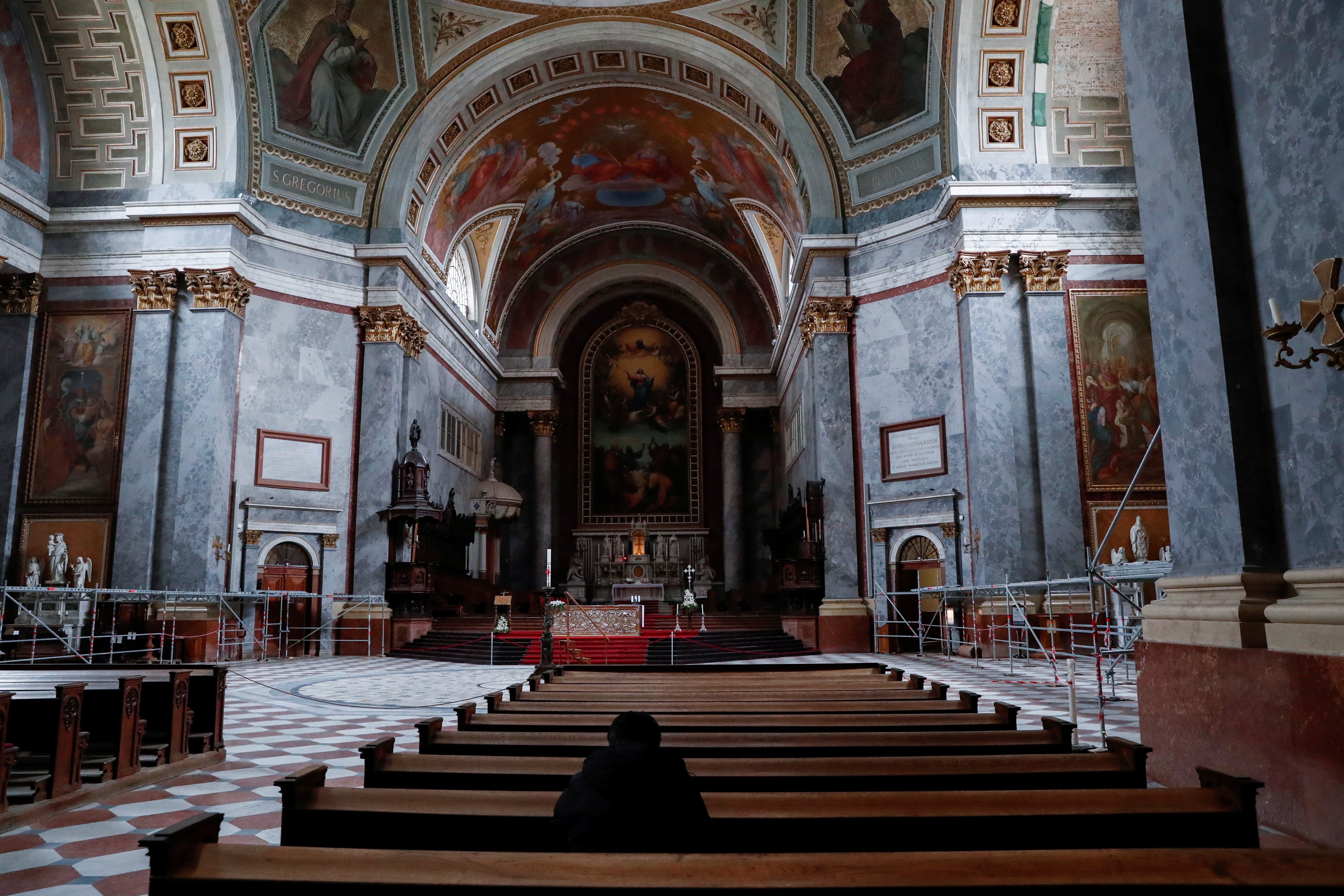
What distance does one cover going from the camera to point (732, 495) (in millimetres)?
31203

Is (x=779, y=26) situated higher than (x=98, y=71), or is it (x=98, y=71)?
(x=779, y=26)

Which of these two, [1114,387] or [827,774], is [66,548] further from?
[1114,387]

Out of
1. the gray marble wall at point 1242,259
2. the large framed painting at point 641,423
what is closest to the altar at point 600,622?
the large framed painting at point 641,423

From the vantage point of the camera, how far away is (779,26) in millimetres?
20391

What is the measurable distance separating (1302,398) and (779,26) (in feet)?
59.5

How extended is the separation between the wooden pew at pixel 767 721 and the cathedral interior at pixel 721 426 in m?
0.05

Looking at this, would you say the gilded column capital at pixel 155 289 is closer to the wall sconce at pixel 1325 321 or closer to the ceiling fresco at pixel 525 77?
the ceiling fresco at pixel 525 77

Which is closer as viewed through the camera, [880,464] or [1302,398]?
[1302,398]

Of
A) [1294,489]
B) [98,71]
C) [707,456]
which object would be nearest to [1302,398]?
[1294,489]

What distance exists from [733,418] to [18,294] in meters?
20.1

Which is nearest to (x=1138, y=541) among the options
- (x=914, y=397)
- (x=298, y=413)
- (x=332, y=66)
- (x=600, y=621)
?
(x=914, y=397)

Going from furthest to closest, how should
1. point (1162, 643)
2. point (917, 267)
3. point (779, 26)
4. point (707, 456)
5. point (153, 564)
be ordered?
1. point (707, 456)
2. point (779, 26)
3. point (917, 267)
4. point (153, 564)
5. point (1162, 643)

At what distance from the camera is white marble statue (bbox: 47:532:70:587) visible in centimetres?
1742

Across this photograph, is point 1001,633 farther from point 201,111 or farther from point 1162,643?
point 201,111
